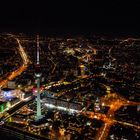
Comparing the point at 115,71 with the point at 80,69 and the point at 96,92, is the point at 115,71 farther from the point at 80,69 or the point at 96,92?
the point at 96,92

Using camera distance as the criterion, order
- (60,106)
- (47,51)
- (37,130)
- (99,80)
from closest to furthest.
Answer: (37,130), (60,106), (99,80), (47,51)

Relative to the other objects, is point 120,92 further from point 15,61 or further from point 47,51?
point 47,51

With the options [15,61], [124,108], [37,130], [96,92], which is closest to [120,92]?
[96,92]

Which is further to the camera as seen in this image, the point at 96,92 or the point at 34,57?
the point at 34,57

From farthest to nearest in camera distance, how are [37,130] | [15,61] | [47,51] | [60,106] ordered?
[47,51], [15,61], [60,106], [37,130]

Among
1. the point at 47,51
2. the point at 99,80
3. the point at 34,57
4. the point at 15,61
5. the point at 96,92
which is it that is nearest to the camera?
the point at 96,92

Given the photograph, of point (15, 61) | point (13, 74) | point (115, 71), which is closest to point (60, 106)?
point (13, 74)
